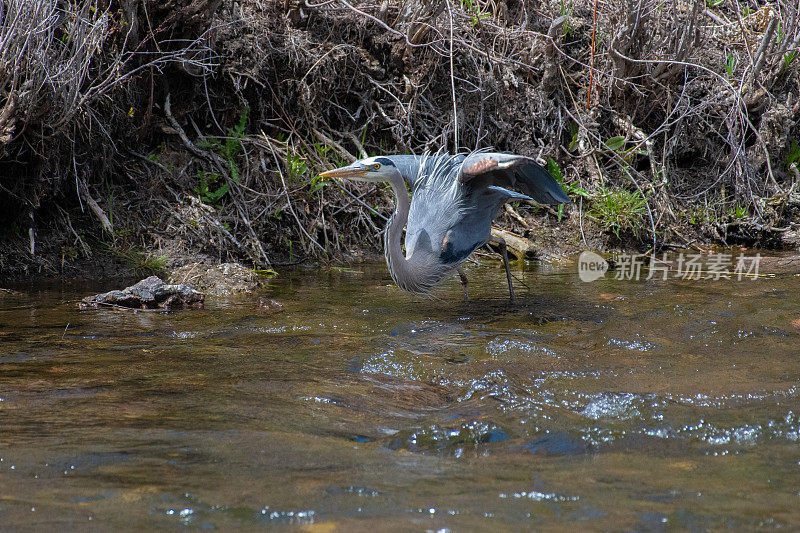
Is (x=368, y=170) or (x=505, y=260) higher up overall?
(x=368, y=170)

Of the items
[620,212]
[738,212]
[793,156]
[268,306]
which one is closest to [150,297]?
[268,306]

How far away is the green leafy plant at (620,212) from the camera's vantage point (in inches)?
258

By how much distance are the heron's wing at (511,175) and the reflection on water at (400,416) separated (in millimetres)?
894

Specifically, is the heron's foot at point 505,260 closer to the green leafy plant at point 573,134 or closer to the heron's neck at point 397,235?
the heron's neck at point 397,235

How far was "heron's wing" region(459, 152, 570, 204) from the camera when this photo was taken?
15.1 ft

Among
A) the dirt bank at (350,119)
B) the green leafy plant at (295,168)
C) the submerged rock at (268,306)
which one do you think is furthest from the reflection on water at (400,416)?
the green leafy plant at (295,168)

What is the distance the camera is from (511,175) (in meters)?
4.80

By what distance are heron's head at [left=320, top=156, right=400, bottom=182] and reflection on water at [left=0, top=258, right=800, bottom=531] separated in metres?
0.81

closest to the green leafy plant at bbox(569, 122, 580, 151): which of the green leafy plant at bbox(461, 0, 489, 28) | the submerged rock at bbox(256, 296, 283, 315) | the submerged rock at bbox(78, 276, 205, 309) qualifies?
the green leafy plant at bbox(461, 0, 489, 28)

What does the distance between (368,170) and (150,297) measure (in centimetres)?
150

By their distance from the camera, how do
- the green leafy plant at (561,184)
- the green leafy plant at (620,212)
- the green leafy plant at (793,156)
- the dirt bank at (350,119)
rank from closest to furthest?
1. the dirt bank at (350,119)
2. the green leafy plant at (620,212)
3. the green leafy plant at (561,184)
4. the green leafy plant at (793,156)

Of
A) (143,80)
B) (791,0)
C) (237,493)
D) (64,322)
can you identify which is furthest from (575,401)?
(791,0)

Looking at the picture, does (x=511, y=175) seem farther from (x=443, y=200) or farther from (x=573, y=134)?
(x=573, y=134)

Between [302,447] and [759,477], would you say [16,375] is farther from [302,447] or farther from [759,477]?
[759,477]
